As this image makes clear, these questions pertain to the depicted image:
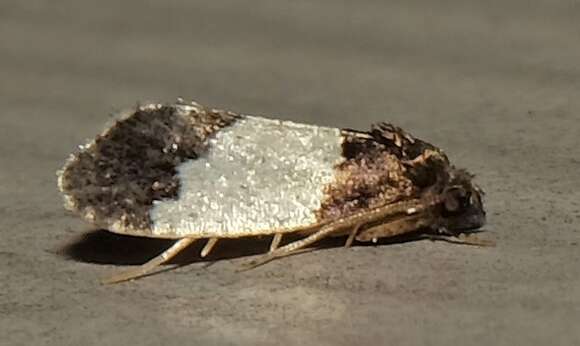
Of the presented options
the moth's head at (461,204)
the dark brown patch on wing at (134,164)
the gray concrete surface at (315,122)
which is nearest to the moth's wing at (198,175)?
the dark brown patch on wing at (134,164)

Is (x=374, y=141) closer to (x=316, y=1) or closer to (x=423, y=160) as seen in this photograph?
(x=423, y=160)

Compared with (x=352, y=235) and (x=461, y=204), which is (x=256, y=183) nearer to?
(x=352, y=235)

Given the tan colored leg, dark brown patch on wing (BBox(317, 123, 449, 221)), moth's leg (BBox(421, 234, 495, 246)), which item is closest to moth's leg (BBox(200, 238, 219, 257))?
the tan colored leg

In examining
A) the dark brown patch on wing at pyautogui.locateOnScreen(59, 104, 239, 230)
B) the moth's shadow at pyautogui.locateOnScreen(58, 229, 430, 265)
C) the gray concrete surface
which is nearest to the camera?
the gray concrete surface

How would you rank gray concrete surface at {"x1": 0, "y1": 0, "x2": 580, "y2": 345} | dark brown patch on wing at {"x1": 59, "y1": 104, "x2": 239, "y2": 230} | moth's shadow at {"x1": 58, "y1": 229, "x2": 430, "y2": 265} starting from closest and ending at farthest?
gray concrete surface at {"x1": 0, "y1": 0, "x2": 580, "y2": 345} < dark brown patch on wing at {"x1": 59, "y1": 104, "x2": 239, "y2": 230} < moth's shadow at {"x1": 58, "y1": 229, "x2": 430, "y2": 265}

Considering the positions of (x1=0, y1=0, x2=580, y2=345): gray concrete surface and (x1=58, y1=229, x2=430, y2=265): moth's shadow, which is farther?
(x1=58, y1=229, x2=430, y2=265): moth's shadow

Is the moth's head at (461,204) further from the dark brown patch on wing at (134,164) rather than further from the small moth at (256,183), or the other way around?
the dark brown patch on wing at (134,164)

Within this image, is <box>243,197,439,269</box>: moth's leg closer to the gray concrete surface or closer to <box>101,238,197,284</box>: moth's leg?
the gray concrete surface
